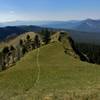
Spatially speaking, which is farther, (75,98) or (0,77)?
(0,77)

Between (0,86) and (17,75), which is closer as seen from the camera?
(0,86)

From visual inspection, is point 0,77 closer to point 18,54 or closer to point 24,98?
point 24,98

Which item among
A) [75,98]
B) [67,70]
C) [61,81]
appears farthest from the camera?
[67,70]

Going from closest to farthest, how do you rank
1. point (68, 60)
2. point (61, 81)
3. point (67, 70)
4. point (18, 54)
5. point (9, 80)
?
point (61, 81) < point (9, 80) < point (67, 70) < point (68, 60) < point (18, 54)

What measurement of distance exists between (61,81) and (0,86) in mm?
11105

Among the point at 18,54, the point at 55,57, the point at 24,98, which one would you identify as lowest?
the point at 18,54

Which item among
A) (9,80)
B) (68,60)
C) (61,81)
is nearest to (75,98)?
(61,81)

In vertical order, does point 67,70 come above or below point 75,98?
below

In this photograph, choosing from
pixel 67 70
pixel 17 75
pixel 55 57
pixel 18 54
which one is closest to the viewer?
pixel 17 75

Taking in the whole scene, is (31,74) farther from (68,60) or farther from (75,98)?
(75,98)

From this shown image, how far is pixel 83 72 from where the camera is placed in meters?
63.0

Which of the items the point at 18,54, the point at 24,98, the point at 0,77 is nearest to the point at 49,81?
the point at 0,77

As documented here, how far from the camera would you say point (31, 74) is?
6481 centimetres

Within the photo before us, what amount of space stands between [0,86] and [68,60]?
3526 centimetres
